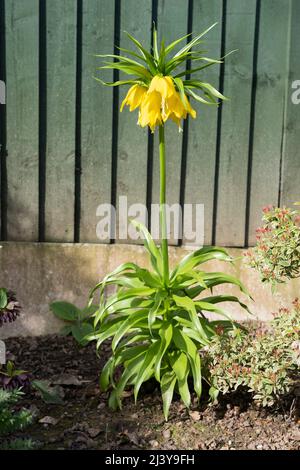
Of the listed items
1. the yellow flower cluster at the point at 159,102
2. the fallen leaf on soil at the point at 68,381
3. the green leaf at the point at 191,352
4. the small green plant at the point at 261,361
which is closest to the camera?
the yellow flower cluster at the point at 159,102

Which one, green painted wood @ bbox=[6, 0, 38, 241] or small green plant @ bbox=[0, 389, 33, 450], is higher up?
green painted wood @ bbox=[6, 0, 38, 241]

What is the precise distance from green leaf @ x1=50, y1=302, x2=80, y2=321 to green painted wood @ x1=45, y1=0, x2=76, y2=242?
0.46m

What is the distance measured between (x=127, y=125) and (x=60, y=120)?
466mm

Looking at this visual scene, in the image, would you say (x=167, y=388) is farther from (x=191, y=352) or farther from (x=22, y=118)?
(x=22, y=118)

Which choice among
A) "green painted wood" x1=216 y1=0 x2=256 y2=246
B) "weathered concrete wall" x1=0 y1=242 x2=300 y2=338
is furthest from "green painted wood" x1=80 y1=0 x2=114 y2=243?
"green painted wood" x1=216 y1=0 x2=256 y2=246

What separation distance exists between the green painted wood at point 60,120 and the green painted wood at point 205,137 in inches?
32.9

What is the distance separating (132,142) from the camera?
5488 millimetres

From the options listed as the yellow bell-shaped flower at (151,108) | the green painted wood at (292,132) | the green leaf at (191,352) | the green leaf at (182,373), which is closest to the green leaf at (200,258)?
the green leaf at (191,352)

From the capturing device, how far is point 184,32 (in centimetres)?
538

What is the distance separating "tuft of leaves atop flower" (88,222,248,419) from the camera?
13.9 ft

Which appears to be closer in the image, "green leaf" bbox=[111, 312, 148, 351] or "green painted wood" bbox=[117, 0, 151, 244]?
"green leaf" bbox=[111, 312, 148, 351]

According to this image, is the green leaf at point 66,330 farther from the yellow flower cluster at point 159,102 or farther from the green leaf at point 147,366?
the yellow flower cluster at point 159,102

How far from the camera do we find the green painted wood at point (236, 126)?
17.8ft

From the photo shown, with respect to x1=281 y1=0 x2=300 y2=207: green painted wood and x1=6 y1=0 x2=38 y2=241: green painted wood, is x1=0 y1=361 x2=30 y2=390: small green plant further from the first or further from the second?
x1=281 y1=0 x2=300 y2=207: green painted wood
